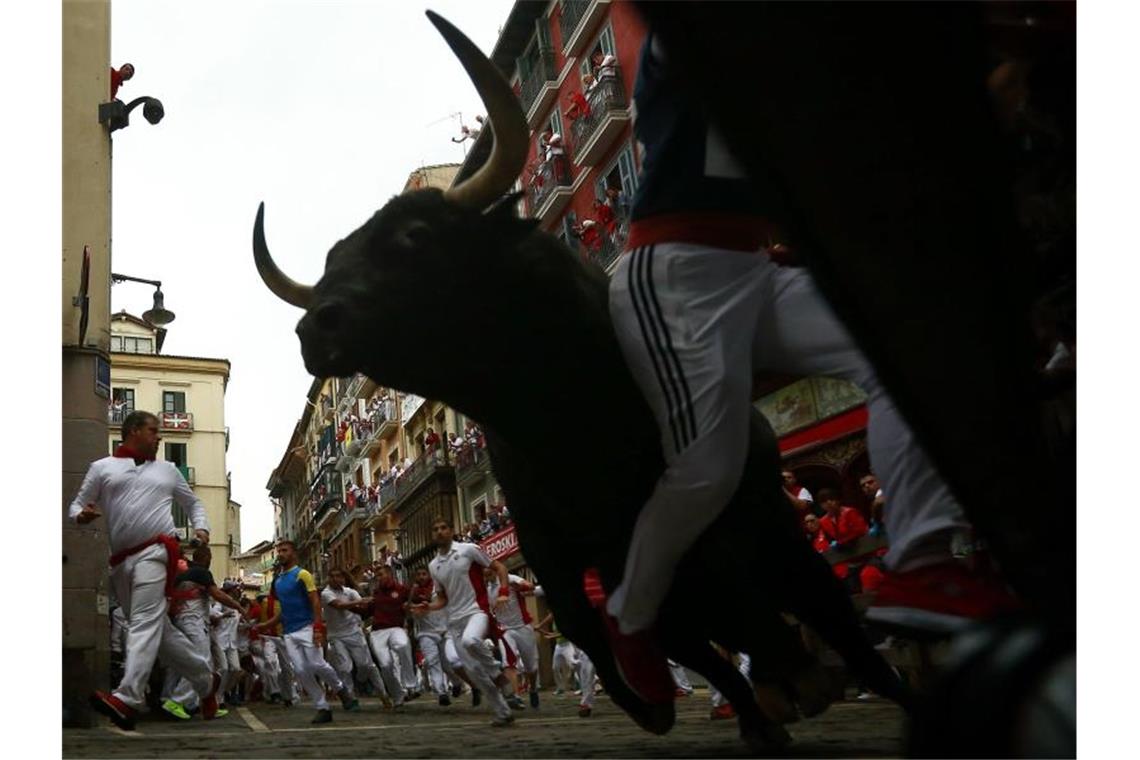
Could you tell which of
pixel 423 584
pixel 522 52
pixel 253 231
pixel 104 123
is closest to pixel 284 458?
pixel 522 52

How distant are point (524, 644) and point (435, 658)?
1859 mm

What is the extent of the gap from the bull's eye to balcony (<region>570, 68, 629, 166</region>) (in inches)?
847

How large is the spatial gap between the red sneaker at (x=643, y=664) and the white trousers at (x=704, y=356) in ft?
0.73

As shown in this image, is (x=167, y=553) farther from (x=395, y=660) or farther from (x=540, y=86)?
(x=540, y=86)

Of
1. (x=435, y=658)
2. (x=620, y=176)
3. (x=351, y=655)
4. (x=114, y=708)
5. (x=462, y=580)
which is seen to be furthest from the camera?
(x=620, y=176)

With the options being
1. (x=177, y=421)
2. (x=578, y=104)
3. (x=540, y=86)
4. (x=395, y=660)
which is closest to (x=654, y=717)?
(x=395, y=660)

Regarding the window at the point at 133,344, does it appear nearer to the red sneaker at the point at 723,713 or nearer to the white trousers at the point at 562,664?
the white trousers at the point at 562,664

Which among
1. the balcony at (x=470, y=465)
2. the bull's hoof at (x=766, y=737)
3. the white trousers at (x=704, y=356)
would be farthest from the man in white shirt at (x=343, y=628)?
the balcony at (x=470, y=465)

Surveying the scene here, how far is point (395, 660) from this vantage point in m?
14.6

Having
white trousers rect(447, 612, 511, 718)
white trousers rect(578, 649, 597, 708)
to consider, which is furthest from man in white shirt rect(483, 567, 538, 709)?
white trousers rect(578, 649, 597, 708)

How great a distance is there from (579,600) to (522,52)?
29.9 m

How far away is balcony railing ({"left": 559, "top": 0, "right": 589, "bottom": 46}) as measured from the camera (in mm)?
26719

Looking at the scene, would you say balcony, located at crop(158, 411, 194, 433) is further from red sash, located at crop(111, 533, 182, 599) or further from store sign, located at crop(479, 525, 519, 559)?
red sash, located at crop(111, 533, 182, 599)

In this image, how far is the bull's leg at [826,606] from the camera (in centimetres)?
337
